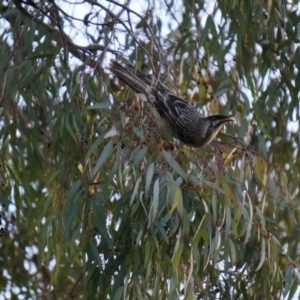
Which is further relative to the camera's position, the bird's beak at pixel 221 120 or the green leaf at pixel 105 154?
the bird's beak at pixel 221 120

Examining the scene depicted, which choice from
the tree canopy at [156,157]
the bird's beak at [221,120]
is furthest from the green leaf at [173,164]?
the bird's beak at [221,120]

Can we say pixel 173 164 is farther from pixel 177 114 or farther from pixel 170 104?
pixel 177 114

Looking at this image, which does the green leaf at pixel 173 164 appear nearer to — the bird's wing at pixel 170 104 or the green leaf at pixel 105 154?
the green leaf at pixel 105 154

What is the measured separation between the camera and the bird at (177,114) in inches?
143

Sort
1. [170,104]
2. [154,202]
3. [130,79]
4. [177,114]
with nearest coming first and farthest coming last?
[154,202]
[130,79]
[170,104]
[177,114]

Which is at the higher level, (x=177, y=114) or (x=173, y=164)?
(x=177, y=114)

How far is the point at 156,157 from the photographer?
314 centimetres

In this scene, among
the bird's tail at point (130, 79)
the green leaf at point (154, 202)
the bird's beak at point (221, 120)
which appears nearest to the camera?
the green leaf at point (154, 202)

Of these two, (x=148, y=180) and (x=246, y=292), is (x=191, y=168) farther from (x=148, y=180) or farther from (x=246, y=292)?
(x=246, y=292)

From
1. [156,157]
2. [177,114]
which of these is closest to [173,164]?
[156,157]

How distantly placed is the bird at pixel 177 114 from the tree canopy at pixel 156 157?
57mm

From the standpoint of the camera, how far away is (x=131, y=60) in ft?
13.6

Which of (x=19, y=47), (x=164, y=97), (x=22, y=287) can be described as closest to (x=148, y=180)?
(x=164, y=97)

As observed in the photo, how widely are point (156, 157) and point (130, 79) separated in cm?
57
